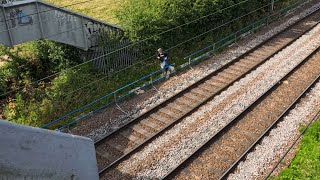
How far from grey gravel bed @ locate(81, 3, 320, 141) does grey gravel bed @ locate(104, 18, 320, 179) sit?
1.96 meters

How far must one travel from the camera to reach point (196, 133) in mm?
14148

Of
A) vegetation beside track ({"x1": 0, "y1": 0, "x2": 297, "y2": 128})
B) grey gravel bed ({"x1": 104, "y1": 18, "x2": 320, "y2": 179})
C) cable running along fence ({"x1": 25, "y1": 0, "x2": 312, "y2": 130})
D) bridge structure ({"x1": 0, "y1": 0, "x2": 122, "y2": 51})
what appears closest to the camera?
grey gravel bed ({"x1": 104, "y1": 18, "x2": 320, "y2": 179})

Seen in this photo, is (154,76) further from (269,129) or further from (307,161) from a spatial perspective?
(307,161)

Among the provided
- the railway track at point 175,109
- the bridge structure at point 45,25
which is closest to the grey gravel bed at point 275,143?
the railway track at point 175,109

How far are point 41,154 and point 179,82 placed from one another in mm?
11076

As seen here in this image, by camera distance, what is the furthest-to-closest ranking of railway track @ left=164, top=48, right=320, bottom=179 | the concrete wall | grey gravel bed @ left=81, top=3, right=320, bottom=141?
1. grey gravel bed @ left=81, top=3, right=320, bottom=141
2. railway track @ left=164, top=48, right=320, bottom=179
3. the concrete wall

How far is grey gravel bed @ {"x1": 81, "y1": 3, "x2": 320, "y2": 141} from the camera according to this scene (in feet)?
48.4

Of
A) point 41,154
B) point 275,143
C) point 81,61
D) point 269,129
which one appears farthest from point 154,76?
point 41,154

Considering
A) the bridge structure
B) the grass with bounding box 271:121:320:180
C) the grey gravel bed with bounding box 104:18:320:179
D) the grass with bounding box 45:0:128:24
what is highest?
the bridge structure

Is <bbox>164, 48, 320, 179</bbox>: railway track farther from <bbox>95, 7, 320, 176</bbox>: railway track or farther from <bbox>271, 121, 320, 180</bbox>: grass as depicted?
<bbox>95, 7, 320, 176</bbox>: railway track

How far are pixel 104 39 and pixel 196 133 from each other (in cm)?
907

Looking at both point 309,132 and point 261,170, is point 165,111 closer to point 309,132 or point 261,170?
point 261,170

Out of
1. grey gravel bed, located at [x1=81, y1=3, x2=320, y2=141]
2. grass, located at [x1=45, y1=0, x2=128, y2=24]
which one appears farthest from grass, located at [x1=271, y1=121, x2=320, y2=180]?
grass, located at [x1=45, y1=0, x2=128, y2=24]

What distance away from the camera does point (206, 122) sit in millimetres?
14797
